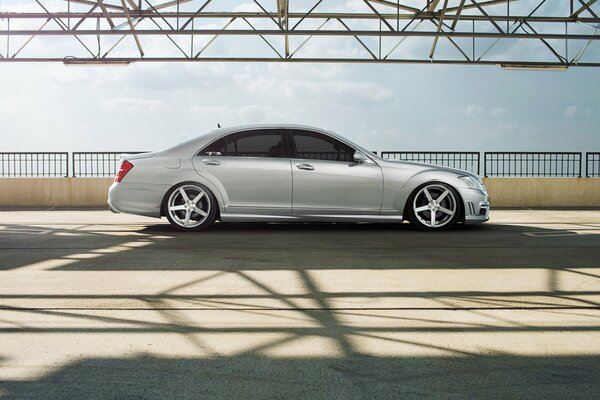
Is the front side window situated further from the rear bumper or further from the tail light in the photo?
the tail light

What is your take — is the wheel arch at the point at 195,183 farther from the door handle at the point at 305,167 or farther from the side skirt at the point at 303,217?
the door handle at the point at 305,167

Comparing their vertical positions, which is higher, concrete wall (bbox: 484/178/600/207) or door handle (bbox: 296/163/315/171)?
door handle (bbox: 296/163/315/171)

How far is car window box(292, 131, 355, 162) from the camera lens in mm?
9602

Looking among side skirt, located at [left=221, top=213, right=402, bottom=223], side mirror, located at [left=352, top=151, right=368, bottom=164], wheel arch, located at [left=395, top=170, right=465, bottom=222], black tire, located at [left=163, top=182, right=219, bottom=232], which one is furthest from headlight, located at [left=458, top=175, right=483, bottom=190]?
black tire, located at [left=163, top=182, right=219, bottom=232]

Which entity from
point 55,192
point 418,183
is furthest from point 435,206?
point 55,192

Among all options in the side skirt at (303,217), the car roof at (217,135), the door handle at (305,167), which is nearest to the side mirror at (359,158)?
the car roof at (217,135)

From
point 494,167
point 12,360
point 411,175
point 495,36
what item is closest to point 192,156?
point 411,175

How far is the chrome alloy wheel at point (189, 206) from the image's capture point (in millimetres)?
9531

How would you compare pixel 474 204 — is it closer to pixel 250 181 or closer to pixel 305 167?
pixel 305 167

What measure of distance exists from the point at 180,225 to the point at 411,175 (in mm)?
3430

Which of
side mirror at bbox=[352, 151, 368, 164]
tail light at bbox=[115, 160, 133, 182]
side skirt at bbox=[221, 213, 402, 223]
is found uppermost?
side mirror at bbox=[352, 151, 368, 164]

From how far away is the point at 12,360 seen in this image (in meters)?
3.35

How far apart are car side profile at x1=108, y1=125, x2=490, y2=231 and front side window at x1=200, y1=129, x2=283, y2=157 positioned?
0.6 inches

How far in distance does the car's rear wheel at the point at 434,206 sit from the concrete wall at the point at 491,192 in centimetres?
895
